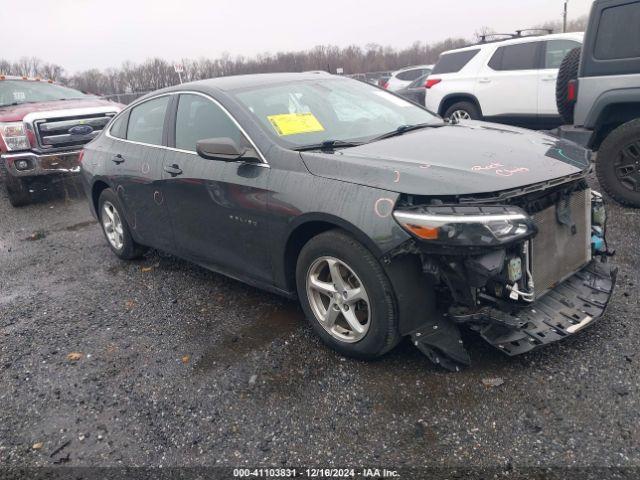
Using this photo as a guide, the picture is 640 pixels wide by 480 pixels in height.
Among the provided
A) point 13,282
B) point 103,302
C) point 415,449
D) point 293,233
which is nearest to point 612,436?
point 415,449

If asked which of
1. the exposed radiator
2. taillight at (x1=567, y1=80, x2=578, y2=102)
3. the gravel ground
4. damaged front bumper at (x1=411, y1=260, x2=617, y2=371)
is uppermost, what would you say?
taillight at (x1=567, y1=80, x2=578, y2=102)

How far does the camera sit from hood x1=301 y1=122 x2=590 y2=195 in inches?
108

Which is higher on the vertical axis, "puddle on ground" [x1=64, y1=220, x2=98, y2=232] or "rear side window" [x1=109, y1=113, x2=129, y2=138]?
"rear side window" [x1=109, y1=113, x2=129, y2=138]

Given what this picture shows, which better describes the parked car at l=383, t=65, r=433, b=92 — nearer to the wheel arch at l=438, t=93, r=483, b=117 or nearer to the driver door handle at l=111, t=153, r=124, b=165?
the wheel arch at l=438, t=93, r=483, b=117

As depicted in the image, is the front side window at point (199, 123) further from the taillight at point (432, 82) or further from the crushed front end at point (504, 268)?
the taillight at point (432, 82)

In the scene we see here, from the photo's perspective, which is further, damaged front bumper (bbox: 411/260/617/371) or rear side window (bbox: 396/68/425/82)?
rear side window (bbox: 396/68/425/82)

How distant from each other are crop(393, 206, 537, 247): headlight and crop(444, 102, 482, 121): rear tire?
726 centimetres

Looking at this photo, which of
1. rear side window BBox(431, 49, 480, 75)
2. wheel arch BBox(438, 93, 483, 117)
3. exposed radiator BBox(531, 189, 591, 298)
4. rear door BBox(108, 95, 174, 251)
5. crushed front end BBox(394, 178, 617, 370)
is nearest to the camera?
crushed front end BBox(394, 178, 617, 370)

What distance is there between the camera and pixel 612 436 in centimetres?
239

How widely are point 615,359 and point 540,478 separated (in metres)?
1.06

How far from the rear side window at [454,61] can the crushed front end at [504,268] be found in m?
7.16

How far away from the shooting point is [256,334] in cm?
364

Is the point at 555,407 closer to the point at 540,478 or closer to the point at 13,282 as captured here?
the point at 540,478

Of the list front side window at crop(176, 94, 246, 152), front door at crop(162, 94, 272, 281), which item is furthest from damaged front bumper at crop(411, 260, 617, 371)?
front side window at crop(176, 94, 246, 152)
